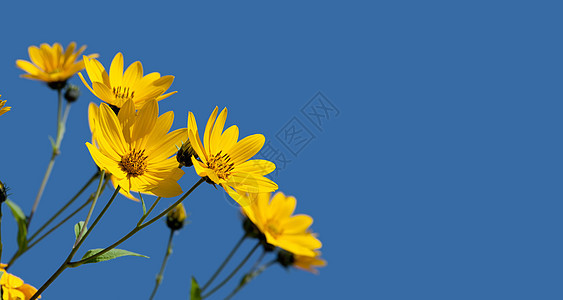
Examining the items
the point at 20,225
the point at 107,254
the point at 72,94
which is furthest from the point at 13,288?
the point at 72,94

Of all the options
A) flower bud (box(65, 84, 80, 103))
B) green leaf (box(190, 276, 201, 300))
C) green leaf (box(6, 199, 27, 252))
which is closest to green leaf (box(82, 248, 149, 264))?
green leaf (box(6, 199, 27, 252))

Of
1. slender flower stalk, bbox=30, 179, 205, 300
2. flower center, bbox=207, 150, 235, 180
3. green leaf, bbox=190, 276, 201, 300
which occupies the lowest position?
slender flower stalk, bbox=30, 179, 205, 300

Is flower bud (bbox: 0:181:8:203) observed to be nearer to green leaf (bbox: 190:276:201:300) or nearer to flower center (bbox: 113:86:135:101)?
flower center (bbox: 113:86:135:101)

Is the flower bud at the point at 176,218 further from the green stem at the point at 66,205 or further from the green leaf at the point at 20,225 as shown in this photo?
the green leaf at the point at 20,225

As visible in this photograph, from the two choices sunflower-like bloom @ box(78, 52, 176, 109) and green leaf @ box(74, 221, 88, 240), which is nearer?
green leaf @ box(74, 221, 88, 240)

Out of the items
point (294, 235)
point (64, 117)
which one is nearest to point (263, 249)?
point (294, 235)

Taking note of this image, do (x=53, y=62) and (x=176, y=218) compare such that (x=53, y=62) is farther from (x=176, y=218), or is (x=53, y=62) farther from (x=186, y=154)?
(x=186, y=154)
